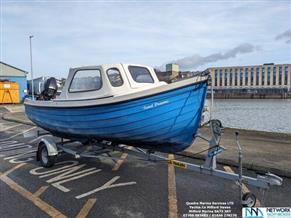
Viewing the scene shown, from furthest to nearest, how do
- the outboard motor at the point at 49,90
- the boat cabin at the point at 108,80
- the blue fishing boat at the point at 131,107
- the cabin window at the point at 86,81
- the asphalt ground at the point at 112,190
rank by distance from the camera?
the outboard motor at the point at 49,90, the cabin window at the point at 86,81, the boat cabin at the point at 108,80, the blue fishing boat at the point at 131,107, the asphalt ground at the point at 112,190

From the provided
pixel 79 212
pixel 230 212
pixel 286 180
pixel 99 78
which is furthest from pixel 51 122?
pixel 286 180

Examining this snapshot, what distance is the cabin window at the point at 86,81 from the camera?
19.2ft

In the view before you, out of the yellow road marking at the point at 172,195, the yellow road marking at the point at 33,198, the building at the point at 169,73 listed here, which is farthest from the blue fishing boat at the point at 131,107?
the yellow road marking at the point at 33,198

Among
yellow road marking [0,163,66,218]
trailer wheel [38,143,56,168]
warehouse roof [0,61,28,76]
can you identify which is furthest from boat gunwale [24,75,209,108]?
warehouse roof [0,61,28,76]

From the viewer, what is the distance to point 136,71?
20.0 feet

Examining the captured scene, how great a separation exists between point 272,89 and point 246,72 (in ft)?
44.1

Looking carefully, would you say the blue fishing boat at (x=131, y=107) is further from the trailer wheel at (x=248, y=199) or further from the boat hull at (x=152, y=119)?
the trailer wheel at (x=248, y=199)

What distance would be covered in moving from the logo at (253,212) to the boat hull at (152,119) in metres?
1.68

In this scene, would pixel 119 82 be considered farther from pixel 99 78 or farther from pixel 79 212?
pixel 79 212

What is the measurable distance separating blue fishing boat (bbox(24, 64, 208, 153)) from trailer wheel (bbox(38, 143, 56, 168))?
2.41ft

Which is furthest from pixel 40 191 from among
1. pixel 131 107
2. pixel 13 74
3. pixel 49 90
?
pixel 13 74

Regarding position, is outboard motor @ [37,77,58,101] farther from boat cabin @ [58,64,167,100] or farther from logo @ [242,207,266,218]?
logo @ [242,207,266,218]

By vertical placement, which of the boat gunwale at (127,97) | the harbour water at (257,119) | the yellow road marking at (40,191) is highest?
the boat gunwale at (127,97)

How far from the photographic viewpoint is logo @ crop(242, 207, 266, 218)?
13.1ft
